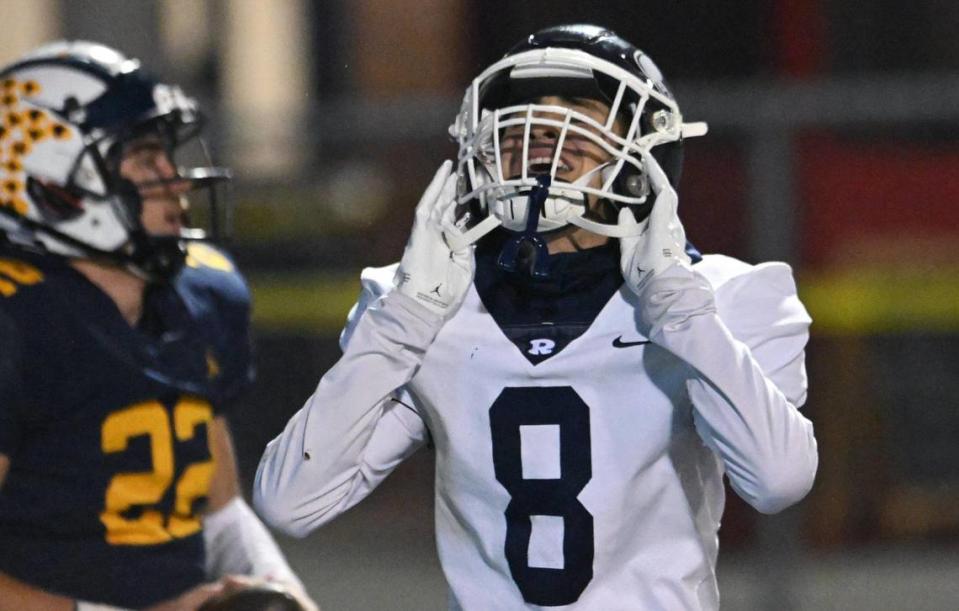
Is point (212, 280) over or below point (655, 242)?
below

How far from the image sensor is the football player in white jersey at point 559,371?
95.5 inches

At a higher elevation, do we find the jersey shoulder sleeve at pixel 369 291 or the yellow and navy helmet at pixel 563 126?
the yellow and navy helmet at pixel 563 126

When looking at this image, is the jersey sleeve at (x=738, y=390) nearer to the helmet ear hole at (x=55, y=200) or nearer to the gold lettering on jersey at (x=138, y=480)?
the gold lettering on jersey at (x=138, y=480)

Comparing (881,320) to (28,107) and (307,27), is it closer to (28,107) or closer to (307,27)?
(28,107)

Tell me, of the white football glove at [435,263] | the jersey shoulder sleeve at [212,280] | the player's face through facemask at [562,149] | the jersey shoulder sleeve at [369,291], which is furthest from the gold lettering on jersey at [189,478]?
the player's face through facemask at [562,149]

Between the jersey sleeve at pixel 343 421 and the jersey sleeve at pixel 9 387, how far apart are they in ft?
1.61

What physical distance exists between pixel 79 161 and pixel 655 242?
1162mm

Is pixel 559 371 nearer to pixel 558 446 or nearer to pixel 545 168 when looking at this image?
pixel 558 446

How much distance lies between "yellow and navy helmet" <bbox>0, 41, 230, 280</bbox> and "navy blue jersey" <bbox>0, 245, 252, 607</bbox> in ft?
0.23

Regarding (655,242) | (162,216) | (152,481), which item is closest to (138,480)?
(152,481)

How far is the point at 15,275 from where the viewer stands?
2926mm

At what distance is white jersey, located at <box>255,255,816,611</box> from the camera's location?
2.43 meters

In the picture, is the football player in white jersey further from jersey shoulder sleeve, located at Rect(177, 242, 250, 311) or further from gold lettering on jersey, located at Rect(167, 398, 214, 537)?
jersey shoulder sleeve, located at Rect(177, 242, 250, 311)

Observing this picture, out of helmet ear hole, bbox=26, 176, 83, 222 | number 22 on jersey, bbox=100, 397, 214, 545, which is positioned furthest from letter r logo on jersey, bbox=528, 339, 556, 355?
helmet ear hole, bbox=26, 176, 83, 222
